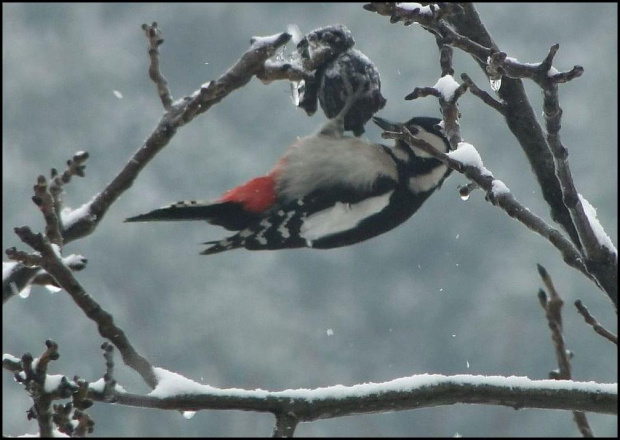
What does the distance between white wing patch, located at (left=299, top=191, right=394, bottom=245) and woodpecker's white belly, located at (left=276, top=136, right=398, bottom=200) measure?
0.23ft

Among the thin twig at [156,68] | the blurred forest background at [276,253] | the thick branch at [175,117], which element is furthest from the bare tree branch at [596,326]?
the blurred forest background at [276,253]

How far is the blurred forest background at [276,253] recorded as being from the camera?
47.5 ft

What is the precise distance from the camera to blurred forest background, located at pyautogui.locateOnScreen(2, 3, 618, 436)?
14492 mm

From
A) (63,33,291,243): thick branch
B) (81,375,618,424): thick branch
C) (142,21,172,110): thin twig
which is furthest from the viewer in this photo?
(142,21,172,110): thin twig

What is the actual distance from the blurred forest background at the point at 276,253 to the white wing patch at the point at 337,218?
23.6ft

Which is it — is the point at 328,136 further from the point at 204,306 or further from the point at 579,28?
the point at 579,28

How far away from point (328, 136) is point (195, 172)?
15.7 m

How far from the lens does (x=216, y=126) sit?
18344 mm

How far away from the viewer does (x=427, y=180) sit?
10.8ft

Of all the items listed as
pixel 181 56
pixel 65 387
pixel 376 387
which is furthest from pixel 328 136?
pixel 181 56

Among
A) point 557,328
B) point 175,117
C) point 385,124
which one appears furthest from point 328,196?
point 557,328

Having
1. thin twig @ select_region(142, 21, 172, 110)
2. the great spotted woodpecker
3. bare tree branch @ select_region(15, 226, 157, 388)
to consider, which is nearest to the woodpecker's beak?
the great spotted woodpecker

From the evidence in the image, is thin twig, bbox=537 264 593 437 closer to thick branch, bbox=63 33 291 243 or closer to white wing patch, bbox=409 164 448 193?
white wing patch, bbox=409 164 448 193

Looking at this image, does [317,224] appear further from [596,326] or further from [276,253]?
[276,253]
